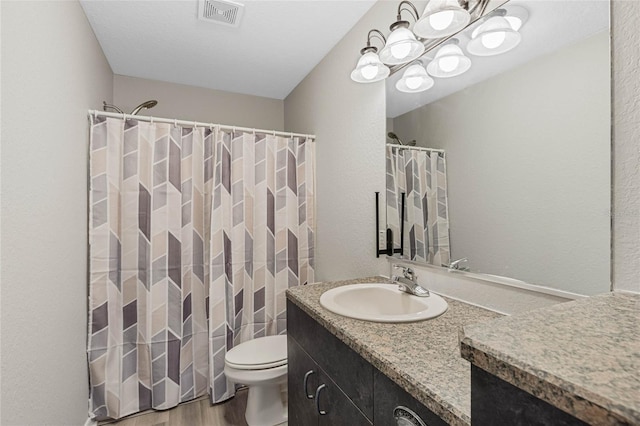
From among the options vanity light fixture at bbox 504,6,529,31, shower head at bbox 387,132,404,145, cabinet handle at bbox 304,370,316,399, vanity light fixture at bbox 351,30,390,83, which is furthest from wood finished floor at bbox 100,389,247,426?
vanity light fixture at bbox 504,6,529,31

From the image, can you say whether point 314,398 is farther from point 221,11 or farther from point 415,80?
point 221,11

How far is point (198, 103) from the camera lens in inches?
106

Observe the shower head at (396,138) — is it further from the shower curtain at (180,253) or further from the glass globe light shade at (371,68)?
the shower curtain at (180,253)

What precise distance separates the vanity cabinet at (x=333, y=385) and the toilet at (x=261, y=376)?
0.34 m

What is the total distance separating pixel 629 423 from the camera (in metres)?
0.27

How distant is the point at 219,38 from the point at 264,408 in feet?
7.73

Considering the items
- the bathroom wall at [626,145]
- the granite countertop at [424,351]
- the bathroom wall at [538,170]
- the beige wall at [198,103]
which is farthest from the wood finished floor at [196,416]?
the beige wall at [198,103]

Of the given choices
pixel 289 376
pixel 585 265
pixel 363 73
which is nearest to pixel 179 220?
pixel 289 376

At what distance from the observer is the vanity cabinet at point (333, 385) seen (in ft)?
2.46

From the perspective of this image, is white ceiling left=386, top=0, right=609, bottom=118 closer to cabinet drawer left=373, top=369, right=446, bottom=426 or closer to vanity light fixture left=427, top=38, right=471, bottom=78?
vanity light fixture left=427, top=38, right=471, bottom=78

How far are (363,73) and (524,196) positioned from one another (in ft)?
3.04

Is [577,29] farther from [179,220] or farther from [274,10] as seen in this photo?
[179,220]

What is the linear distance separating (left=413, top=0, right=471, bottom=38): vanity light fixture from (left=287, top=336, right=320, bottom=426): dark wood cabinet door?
1.35 m

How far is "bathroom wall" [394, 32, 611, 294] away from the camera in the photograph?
2.74 ft
